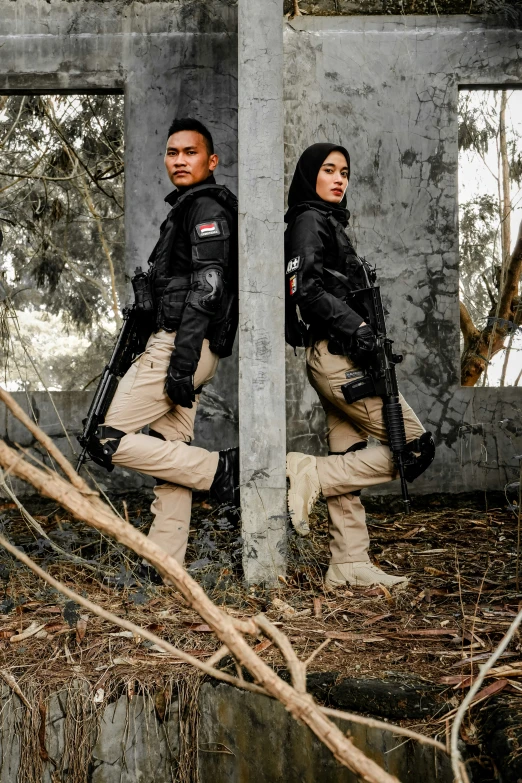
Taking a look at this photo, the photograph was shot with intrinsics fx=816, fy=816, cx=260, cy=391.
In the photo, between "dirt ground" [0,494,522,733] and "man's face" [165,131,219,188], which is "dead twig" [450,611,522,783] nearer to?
"dirt ground" [0,494,522,733]

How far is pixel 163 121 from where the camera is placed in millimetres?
5469

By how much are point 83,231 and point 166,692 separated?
424 inches

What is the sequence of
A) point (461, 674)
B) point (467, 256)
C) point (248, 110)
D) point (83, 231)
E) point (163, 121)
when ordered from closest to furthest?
1. point (461, 674)
2. point (248, 110)
3. point (163, 121)
4. point (467, 256)
5. point (83, 231)

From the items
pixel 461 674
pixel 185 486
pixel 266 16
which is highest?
pixel 266 16

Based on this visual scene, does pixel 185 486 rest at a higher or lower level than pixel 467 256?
lower

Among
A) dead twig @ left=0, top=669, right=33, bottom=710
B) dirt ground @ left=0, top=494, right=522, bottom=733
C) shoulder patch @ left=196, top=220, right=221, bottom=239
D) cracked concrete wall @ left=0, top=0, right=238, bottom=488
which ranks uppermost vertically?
cracked concrete wall @ left=0, top=0, right=238, bottom=488

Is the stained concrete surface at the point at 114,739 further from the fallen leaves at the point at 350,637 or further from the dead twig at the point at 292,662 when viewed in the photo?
the dead twig at the point at 292,662

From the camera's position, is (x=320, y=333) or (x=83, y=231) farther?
(x=83, y=231)

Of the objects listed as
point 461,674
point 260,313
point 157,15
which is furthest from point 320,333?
point 157,15

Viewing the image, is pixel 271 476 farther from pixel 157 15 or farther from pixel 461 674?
pixel 157 15

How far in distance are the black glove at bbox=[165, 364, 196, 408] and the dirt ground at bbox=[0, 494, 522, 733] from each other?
0.61 m

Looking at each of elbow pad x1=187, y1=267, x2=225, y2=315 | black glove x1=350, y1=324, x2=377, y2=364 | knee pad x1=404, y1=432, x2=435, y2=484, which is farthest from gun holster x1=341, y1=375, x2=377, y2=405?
elbow pad x1=187, y1=267, x2=225, y2=315

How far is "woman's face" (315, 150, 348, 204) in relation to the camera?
3934mm

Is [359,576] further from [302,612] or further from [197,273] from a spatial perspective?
[197,273]
